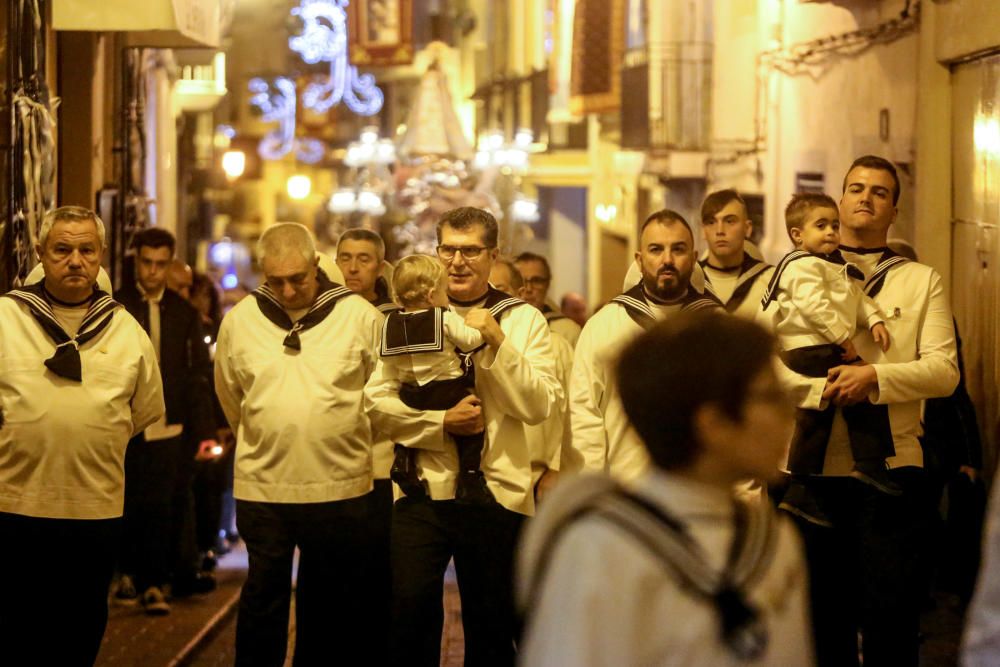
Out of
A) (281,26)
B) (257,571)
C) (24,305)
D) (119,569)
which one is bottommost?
(119,569)

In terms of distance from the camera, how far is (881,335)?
6691 mm

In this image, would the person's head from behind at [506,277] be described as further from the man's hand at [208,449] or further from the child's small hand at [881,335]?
the man's hand at [208,449]

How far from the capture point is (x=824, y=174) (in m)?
14.1

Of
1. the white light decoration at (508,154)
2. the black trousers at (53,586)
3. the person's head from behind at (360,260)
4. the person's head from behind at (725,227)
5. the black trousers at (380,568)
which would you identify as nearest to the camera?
the black trousers at (53,586)

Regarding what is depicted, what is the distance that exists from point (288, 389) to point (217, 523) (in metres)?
4.68

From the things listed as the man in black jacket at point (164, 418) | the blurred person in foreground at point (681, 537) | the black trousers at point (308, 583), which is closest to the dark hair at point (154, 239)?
the man in black jacket at point (164, 418)

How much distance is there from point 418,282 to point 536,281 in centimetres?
337

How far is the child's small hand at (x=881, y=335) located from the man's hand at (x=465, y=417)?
1.66 meters

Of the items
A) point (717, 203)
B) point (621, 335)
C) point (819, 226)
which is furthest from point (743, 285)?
point (621, 335)

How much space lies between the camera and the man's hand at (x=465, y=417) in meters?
6.59

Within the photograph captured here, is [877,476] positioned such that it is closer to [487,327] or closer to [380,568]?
[487,327]

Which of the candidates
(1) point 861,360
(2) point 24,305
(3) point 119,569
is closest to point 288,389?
(2) point 24,305

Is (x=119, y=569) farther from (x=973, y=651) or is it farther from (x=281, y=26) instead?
(x=281, y=26)

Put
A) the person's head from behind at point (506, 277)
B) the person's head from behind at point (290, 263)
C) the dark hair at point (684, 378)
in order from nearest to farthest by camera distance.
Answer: the dark hair at point (684, 378) → the person's head from behind at point (290, 263) → the person's head from behind at point (506, 277)
